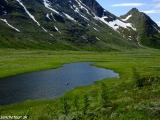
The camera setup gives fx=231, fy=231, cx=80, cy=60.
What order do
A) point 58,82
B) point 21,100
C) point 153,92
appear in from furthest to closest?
point 58,82 → point 21,100 → point 153,92

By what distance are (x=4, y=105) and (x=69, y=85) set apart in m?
24.4

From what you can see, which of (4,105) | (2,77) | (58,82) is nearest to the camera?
(4,105)

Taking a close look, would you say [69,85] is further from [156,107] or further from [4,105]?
[156,107]

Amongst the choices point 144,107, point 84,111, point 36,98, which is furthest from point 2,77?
point 144,107

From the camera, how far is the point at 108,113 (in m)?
33.0

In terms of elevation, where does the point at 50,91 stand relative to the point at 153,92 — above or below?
below

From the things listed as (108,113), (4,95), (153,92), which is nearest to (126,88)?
(153,92)

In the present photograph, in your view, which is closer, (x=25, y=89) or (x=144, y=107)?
(x=144, y=107)

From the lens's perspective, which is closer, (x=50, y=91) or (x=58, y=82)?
(x=50, y=91)

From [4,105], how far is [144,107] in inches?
1067

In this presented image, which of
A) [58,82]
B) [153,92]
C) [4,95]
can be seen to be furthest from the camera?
[58,82]

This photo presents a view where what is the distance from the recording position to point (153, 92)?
42.0 metres

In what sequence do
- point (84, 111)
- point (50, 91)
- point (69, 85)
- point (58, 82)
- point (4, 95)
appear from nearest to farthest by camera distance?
point (84, 111) < point (4, 95) < point (50, 91) < point (69, 85) < point (58, 82)

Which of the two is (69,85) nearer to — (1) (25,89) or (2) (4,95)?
(1) (25,89)
